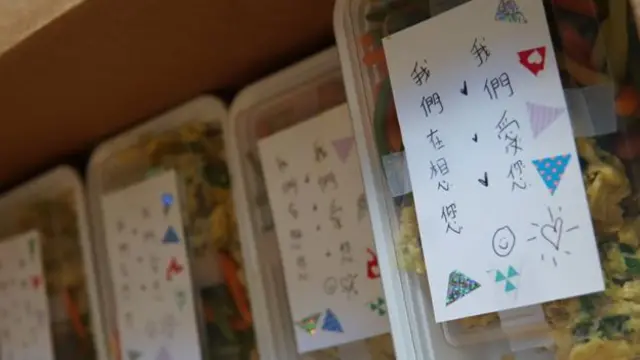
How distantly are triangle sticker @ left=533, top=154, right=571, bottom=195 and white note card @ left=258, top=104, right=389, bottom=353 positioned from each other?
26 cm

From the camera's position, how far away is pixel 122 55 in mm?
796

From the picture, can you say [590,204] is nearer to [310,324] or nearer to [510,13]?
[510,13]

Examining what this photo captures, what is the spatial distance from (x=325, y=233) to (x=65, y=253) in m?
0.42

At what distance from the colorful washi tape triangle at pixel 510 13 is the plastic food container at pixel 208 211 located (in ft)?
1.37

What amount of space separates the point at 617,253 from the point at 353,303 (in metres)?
0.31

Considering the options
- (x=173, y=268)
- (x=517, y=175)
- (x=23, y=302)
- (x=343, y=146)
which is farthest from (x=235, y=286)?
(x=517, y=175)

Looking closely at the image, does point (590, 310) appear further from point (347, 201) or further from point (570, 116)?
point (347, 201)

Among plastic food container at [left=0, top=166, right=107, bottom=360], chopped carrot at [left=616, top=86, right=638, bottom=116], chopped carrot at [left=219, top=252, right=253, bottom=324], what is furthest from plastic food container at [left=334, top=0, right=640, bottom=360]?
plastic food container at [left=0, top=166, right=107, bottom=360]

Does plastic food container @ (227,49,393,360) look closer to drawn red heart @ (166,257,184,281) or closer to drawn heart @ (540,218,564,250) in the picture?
drawn red heart @ (166,257,184,281)

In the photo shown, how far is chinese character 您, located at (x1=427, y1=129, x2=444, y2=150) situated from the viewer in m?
0.61

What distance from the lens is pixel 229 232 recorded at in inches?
36.5

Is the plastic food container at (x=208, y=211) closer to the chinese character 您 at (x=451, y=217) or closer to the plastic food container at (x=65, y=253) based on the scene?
the plastic food container at (x=65, y=253)

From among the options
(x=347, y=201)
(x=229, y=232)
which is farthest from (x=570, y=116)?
(x=229, y=232)

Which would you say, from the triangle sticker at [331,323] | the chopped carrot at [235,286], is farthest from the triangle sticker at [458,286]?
the chopped carrot at [235,286]
